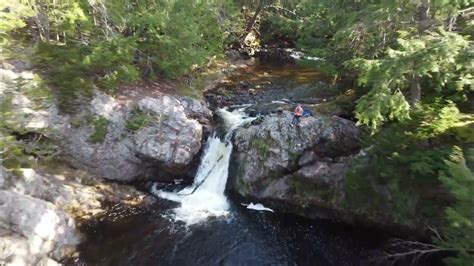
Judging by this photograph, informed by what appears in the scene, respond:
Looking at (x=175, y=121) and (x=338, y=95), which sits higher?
(x=338, y=95)

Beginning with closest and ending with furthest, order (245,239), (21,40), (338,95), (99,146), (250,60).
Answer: (245,239) → (99,146) → (21,40) → (338,95) → (250,60)

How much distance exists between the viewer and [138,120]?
17.0 meters

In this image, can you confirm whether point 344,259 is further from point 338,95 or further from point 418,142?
point 338,95

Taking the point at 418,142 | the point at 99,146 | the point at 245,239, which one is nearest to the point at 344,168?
the point at 418,142

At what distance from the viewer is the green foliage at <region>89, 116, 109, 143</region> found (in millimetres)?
16641

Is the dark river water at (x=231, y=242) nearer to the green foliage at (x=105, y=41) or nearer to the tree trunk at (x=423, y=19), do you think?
the green foliage at (x=105, y=41)

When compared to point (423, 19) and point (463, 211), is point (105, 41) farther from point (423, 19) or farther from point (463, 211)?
point (463, 211)

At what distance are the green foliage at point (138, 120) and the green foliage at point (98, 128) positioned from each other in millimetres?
1006

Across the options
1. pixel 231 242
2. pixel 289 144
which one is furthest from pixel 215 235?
pixel 289 144

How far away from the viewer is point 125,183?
16797mm

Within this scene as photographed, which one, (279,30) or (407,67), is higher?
(279,30)

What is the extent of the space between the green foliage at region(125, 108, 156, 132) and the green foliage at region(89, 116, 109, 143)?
1006 millimetres

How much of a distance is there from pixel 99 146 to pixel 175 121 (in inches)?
141

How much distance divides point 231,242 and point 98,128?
314 inches
